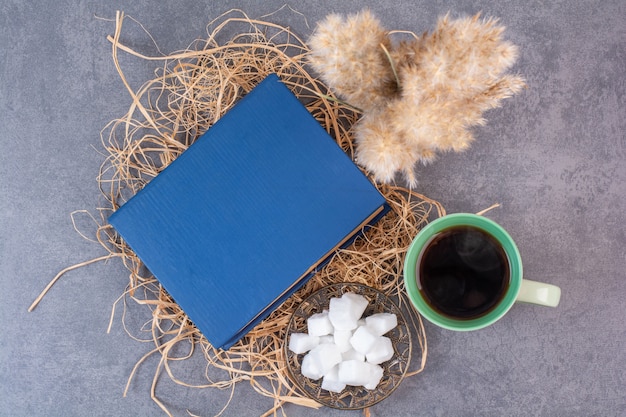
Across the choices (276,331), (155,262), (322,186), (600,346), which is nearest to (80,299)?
(155,262)

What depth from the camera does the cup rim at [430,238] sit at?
65cm

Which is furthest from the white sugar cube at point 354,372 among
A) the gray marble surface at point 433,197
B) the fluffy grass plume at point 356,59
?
the fluffy grass plume at point 356,59

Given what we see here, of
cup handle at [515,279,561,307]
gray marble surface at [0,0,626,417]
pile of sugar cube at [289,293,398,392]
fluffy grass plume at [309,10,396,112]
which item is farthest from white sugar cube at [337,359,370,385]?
fluffy grass plume at [309,10,396,112]

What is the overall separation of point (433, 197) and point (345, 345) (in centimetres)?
26

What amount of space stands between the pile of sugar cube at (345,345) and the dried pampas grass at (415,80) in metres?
0.22

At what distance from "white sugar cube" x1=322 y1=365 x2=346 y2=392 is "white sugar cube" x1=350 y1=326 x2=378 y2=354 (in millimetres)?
45

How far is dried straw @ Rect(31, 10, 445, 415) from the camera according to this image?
78 centimetres

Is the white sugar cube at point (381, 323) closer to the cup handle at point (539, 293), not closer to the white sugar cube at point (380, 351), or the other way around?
the white sugar cube at point (380, 351)

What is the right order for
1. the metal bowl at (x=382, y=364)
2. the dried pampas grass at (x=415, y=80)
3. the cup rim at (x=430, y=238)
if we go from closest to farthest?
the dried pampas grass at (x=415, y=80)
the cup rim at (x=430, y=238)
the metal bowl at (x=382, y=364)

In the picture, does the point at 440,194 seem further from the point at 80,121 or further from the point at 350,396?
the point at 80,121

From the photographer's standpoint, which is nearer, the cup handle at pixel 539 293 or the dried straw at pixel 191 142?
the cup handle at pixel 539 293

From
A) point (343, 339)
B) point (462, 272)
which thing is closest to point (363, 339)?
point (343, 339)

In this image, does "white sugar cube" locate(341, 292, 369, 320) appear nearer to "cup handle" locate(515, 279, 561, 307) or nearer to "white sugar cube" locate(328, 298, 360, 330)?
"white sugar cube" locate(328, 298, 360, 330)

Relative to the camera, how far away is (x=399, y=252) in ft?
2.54
